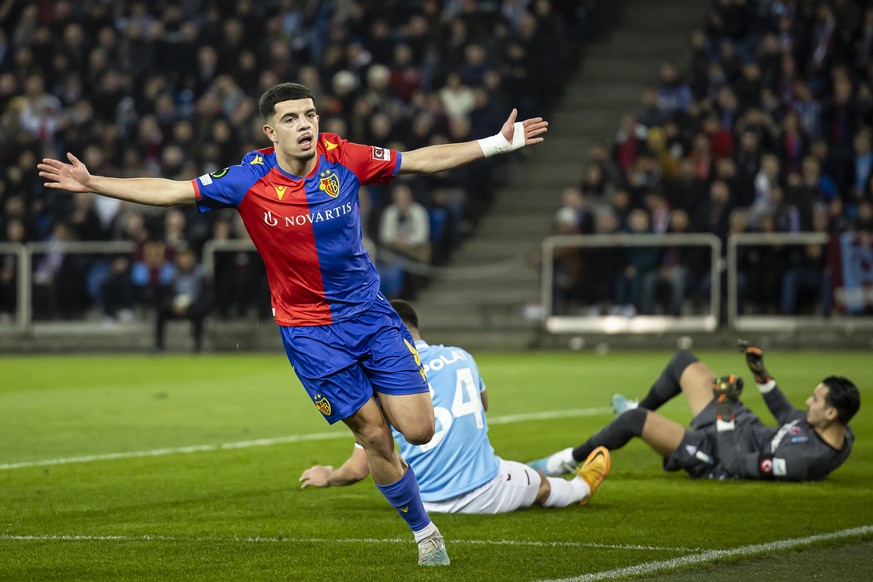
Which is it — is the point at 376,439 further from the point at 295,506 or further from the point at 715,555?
the point at 295,506

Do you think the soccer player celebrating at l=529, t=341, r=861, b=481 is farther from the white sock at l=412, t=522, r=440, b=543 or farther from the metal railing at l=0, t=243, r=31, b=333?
the metal railing at l=0, t=243, r=31, b=333

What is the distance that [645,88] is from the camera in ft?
95.6

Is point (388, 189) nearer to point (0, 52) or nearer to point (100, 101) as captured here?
point (100, 101)

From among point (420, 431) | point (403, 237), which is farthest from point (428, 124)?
point (420, 431)

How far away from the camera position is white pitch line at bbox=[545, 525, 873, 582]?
7.20m

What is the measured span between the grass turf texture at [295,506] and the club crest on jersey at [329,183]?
1.85 m

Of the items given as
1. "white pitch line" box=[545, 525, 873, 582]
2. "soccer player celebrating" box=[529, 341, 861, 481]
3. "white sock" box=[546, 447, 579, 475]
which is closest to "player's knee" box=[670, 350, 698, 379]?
"soccer player celebrating" box=[529, 341, 861, 481]

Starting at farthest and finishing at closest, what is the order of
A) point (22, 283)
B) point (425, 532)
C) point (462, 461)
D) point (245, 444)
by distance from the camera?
point (22, 283) → point (245, 444) → point (462, 461) → point (425, 532)

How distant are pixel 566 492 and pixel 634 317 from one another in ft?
46.1

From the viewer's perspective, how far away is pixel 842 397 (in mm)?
9914

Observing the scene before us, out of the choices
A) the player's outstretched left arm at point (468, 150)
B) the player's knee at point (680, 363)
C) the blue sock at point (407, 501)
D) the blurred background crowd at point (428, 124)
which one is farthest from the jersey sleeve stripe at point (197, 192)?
the blurred background crowd at point (428, 124)

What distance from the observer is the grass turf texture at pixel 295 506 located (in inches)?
301

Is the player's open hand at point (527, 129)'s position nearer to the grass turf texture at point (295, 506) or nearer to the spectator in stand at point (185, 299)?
the grass turf texture at point (295, 506)

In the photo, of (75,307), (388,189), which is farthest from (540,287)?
(75,307)
